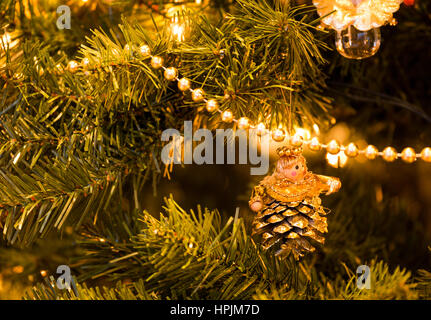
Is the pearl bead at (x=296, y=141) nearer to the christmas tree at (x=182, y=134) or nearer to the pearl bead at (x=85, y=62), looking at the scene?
the christmas tree at (x=182, y=134)

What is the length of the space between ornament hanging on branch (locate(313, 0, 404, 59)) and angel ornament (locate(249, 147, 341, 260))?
0.34 feet

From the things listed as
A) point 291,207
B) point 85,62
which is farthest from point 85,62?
point 291,207

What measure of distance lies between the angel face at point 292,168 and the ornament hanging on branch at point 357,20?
0.35ft

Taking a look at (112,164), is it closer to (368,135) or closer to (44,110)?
(44,110)

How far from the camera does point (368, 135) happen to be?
2.25 feet

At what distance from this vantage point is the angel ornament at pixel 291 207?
1.38ft

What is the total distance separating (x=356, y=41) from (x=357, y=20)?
0.02 m

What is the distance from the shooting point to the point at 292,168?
0.44 meters

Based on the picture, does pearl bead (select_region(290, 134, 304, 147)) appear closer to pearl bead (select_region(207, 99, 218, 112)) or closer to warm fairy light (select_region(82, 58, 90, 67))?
pearl bead (select_region(207, 99, 218, 112))

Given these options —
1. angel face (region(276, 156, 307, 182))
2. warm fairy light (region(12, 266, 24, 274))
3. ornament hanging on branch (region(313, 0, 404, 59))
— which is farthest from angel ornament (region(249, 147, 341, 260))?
warm fairy light (region(12, 266, 24, 274))

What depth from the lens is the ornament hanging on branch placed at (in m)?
0.40

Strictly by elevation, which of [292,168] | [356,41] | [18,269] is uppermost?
[356,41]

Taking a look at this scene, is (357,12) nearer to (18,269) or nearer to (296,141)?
(296,141)

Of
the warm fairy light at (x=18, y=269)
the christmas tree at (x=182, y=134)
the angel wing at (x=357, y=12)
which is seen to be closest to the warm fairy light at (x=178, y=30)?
the christmas tree at (x=182, y=134)
